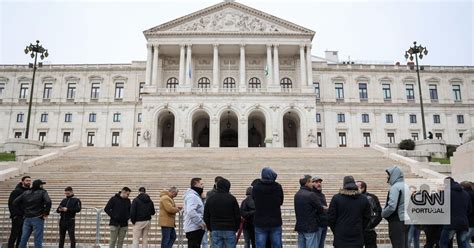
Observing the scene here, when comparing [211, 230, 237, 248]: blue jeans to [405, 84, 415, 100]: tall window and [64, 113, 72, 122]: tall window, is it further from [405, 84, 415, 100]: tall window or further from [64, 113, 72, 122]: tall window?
[405, 84, 415, 100]: tall window

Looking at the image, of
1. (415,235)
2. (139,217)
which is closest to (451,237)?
(415,235)

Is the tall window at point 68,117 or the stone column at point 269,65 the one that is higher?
the stone column at point 269,65

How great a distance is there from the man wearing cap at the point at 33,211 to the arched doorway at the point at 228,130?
42.7m

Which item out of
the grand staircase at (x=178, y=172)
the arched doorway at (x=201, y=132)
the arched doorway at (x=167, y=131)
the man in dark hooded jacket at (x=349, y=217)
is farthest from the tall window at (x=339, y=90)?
the man in dark hooded jacket at (x=349, y=217)

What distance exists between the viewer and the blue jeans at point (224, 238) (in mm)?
7957

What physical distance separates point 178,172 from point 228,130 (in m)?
32.3

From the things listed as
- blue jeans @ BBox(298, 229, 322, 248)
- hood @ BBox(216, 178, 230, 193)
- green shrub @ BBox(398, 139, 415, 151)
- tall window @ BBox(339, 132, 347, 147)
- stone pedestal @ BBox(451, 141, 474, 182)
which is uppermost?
tall window @ BBox(339, 132, 347, 147)

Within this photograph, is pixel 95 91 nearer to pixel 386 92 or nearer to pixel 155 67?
pixel 155 67

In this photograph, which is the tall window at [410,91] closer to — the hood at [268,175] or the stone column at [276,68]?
the stone column at [276,68]

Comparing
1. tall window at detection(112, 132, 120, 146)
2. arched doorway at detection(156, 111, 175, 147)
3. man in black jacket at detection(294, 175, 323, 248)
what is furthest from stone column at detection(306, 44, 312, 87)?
man in black jacket at detection(294, 175, 323, 248)

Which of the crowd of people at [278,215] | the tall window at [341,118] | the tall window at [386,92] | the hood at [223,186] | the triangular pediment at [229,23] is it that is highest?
the triangular pediment at [229,23]

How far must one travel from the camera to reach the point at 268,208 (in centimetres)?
799

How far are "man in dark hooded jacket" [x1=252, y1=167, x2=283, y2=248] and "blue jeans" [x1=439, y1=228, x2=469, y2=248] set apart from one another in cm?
391

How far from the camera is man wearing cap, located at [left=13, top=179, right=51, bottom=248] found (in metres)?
10.1
